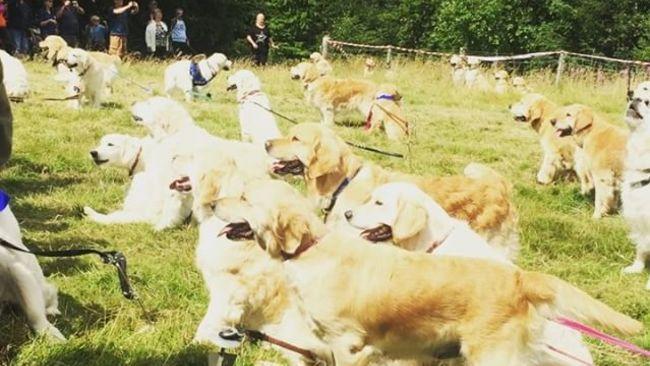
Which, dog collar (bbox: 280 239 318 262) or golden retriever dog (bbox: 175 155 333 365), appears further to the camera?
golden retriever dog (bbox: 175 155 333 365)

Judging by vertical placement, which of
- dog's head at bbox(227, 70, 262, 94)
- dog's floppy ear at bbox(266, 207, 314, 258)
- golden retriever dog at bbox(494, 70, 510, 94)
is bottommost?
golden retriever dog at bbox(494, 70, 510, 94)

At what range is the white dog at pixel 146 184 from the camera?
6250mm

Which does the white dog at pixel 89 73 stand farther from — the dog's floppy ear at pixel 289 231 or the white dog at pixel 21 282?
the dog's floppy ear at pixel 289 231

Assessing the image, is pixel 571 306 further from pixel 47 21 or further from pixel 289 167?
pixel 47 21

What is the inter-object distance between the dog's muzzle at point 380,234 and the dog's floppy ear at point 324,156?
1141 millimetres

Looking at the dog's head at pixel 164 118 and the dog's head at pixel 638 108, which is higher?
the dog's head at pixel 638 108

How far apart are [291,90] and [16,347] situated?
13.2 meters

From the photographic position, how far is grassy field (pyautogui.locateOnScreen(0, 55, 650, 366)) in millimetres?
3834

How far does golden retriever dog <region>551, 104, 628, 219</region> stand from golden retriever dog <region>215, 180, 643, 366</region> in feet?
16.2

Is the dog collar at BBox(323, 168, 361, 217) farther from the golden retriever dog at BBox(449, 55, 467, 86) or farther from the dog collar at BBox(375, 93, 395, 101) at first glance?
the golden retriever dog at BBox(449, 55, 467, 86)

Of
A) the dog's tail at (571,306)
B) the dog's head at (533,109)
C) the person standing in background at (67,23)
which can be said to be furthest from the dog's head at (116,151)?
the person standing in background at (67,23)

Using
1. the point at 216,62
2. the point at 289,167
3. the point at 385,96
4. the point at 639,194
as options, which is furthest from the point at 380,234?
the point at 216,62

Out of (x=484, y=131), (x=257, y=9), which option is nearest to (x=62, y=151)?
(x=484, y=131)

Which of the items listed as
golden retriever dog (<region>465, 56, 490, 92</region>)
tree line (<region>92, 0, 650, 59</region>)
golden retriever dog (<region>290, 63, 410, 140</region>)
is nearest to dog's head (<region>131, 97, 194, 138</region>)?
golden retriever dog (<region>290, 63, 410, 140</region>)
